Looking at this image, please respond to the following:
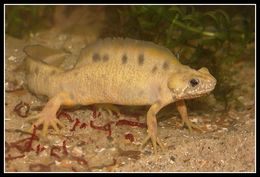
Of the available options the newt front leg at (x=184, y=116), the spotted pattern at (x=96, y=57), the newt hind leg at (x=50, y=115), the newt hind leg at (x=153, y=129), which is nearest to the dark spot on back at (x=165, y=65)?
the newt hind leg at (x=153, y=129)

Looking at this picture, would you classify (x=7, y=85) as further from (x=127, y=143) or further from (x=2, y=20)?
(x=127, y=143)

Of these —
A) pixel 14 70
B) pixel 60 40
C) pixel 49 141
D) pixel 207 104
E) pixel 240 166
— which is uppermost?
pixel 60 40

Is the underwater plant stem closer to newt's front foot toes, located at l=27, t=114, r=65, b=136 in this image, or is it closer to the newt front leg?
the newt front leg

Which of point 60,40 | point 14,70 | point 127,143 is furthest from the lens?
point 60,40

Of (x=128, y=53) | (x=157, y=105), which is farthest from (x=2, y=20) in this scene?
(x=157, y=105)

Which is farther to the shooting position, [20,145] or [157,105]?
[157,105]

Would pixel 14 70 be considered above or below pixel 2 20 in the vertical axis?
below

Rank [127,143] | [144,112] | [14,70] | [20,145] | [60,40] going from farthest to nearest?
[60,40], [14,70], [144,112], [127,143], [20,145]
